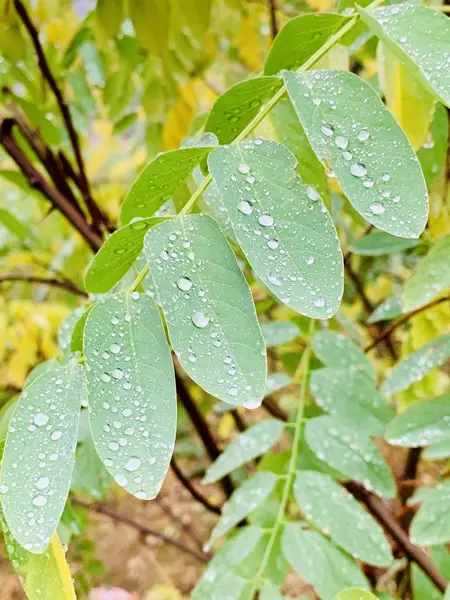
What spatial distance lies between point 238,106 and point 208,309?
21 centimetres

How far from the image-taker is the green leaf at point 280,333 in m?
0.86

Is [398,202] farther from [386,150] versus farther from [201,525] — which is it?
[201,525]

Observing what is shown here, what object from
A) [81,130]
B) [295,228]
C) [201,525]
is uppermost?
[295,228]

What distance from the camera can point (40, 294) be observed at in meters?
1.90

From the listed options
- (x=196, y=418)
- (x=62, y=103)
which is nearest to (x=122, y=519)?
(x=196, y=418)

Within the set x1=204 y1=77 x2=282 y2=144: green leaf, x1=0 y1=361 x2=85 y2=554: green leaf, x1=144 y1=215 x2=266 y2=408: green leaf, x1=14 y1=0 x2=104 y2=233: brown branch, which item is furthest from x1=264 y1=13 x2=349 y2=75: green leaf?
x1=14 y1=0 x2=104 y2=233: brown branch

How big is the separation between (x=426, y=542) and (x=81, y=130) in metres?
1.13

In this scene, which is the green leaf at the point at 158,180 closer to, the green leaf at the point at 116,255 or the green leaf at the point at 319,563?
the green leaf at the point at 116,255

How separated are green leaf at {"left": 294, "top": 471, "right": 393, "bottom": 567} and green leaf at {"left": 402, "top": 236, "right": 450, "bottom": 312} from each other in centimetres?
22

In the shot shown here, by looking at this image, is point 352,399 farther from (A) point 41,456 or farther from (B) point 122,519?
(B) point 122,519

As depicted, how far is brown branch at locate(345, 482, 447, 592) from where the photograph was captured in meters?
0.78

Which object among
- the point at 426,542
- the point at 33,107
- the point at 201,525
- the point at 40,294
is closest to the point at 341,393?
the point at 426,542

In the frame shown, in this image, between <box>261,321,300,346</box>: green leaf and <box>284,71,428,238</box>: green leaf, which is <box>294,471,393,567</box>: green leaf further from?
<box>284,71,428,238</box>: green leaf

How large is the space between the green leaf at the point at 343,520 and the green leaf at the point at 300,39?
0.45 metres
